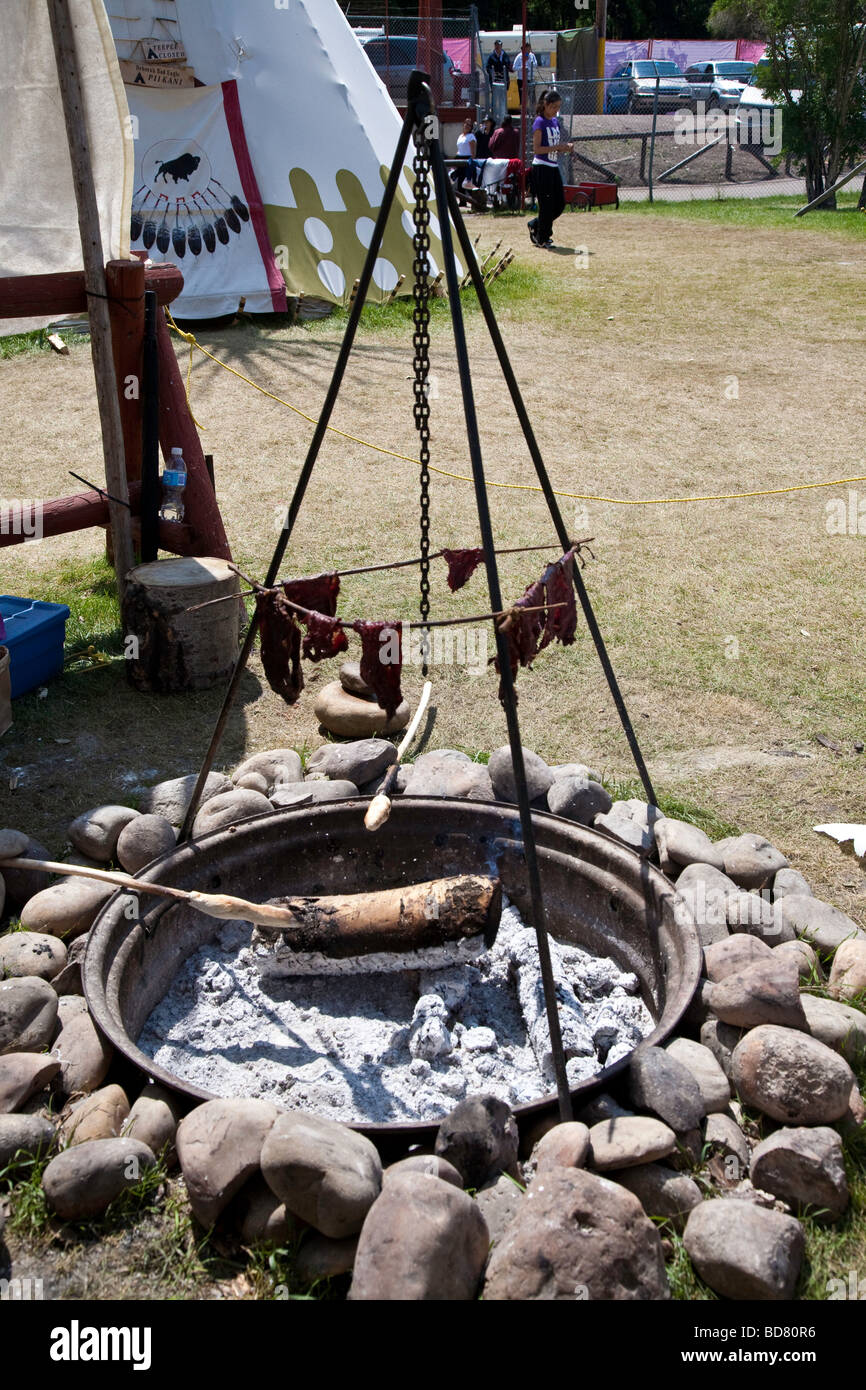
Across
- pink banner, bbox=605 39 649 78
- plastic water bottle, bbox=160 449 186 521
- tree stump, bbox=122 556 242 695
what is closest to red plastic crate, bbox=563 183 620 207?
plastic water bottle, bbox=160 449 186 521

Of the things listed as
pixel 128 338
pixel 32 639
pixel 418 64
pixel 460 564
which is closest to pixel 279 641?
pixel 460 564

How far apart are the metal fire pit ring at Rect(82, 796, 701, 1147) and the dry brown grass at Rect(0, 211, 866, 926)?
0.78 metres

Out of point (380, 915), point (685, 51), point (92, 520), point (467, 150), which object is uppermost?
point (685, 51)

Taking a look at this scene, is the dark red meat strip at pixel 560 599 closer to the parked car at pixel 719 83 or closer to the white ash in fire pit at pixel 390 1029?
the white ash in fire pit at pixel 390 1029

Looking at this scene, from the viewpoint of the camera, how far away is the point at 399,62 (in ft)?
72.8

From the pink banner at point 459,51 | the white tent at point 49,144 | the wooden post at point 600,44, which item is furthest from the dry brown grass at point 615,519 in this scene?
the wooden post at point 600,44

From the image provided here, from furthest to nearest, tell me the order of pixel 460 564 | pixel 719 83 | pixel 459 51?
pixel 459 51
pixel 719 83
pixel 460 564

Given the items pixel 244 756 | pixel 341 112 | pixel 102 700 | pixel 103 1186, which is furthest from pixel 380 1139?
pixel 341 112

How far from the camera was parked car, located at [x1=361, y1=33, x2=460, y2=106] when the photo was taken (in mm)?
21438

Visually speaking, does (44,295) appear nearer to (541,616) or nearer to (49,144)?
(49,144)

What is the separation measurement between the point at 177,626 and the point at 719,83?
2666 centimetres

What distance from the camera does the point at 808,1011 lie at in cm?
268

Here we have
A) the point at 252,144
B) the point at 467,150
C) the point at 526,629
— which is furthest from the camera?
the point at 467,150

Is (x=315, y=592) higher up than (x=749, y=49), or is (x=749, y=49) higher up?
(x=749, y=49)
